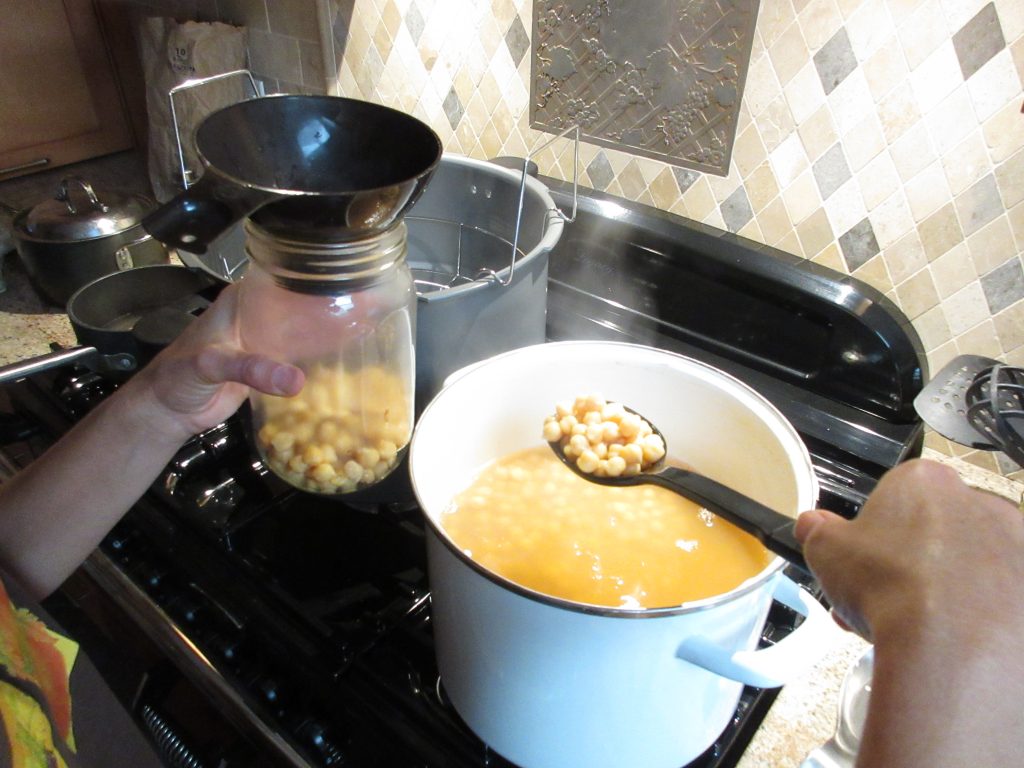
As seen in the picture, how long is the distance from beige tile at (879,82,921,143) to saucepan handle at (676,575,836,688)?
0.53 m

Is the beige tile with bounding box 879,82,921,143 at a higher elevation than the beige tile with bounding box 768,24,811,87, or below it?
below

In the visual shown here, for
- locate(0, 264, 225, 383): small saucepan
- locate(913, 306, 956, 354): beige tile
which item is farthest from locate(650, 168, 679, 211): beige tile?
locate(0, 264, 225, 383): small saucepan

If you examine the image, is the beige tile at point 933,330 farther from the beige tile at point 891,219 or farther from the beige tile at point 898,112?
the beige tile at point 898,112

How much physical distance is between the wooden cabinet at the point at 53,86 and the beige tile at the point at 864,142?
4.49 ft

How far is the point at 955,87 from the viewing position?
68 cm

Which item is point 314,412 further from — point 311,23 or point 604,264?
point 311,23

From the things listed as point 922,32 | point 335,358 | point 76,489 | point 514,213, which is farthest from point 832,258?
point 76,489

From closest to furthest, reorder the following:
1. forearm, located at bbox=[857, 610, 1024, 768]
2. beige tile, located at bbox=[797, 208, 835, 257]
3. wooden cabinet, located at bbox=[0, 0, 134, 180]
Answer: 1. forearm, located at bbox=[857, 610, 1024, 768]
2. beige tile, located at bbox=[797, 208, 835, 257]
3. wooden cabinet, located at bbox=[0, 0, 134, 180]

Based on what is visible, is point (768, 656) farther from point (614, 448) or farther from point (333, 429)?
point (333, 429)

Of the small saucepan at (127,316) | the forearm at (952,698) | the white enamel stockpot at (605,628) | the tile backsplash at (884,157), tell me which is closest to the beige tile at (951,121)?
the tile backsplash at (884,157)

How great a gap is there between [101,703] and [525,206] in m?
0.65

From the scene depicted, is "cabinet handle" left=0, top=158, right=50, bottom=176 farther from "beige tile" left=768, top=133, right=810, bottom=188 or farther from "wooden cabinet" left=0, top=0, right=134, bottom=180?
"beige tile" left=768, top=133, right=810, bottom=188

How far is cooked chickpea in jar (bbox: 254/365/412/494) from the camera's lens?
546mm

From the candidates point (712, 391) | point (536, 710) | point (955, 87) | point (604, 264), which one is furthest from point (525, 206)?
point (536, 710)
